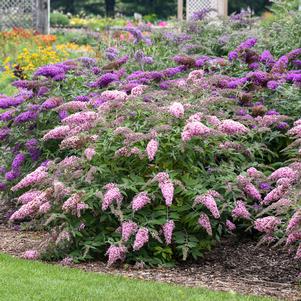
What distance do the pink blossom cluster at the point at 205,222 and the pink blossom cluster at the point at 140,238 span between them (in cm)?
45

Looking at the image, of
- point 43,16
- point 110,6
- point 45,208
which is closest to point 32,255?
point 45,208

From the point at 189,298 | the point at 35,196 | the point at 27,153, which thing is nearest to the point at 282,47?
the point at 27,153

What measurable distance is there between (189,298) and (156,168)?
1.58 meters

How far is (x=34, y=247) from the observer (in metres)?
7.01

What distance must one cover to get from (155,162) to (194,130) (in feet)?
1.46

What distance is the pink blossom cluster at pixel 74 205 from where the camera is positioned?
6.35 metres

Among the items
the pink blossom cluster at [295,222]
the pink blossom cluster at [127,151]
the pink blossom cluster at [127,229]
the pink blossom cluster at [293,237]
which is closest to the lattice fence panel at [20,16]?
the pink blossom cluster at [127,151]

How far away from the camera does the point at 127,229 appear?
20.6ft

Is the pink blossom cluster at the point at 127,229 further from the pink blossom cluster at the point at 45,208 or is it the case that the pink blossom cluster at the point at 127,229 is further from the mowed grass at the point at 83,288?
the pink blossom cluster at the point at 45,208

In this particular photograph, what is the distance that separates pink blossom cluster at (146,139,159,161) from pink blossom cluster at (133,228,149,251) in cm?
58

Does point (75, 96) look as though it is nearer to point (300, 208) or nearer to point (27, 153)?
point (27, 153)

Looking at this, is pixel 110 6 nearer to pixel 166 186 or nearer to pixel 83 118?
pixel 83 118

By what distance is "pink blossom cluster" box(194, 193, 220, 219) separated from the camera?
6254 millimetres

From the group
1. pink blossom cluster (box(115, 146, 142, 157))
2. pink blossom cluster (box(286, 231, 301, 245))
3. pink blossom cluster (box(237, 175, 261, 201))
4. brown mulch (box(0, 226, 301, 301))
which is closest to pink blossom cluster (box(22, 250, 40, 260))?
brown mulch (box(0, 226, 301, 301))
